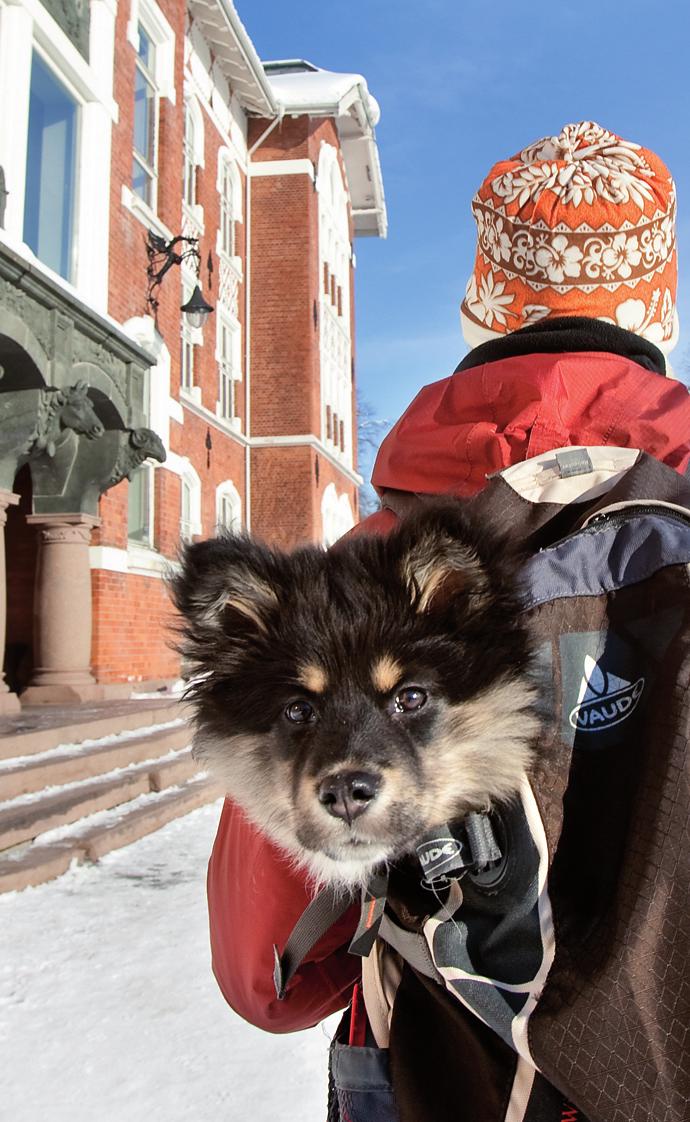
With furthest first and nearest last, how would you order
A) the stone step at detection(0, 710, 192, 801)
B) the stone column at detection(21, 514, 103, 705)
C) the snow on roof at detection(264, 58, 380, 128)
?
1. the snow on roof at detection(264, 58, 380, 128)
2. the stone column at detection(21, 514, 103, 705)
3. the stone step at detection(0, 710, 192, 801)

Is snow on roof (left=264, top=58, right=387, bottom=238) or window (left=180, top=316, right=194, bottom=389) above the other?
snow on roof (left=264, top=58, right=387, bottom=238)

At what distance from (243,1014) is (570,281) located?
1.66m

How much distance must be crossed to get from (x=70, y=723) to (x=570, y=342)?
24.0 feet

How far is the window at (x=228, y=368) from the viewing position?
22.5 metres

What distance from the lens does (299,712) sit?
165cm

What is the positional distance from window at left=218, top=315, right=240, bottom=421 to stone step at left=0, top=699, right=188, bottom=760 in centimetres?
1345

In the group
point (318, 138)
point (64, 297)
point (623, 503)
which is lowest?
point (623, 503)

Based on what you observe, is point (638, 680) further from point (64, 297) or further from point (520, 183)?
point (64, 297)

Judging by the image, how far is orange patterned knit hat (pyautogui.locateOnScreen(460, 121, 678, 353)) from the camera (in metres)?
1.93

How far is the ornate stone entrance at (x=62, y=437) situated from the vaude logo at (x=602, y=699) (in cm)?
805

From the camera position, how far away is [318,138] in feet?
82.0

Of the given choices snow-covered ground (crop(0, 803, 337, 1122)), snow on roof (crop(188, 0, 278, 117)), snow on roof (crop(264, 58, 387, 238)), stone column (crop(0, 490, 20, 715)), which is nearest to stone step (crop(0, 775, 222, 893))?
snow-covered ground (crop(0, 803, 337, 1122))

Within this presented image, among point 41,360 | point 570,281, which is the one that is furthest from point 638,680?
point 41,360

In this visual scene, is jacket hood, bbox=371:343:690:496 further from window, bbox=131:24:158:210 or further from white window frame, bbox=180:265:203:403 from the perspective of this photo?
white window frame, bbox=180:265:203:403
